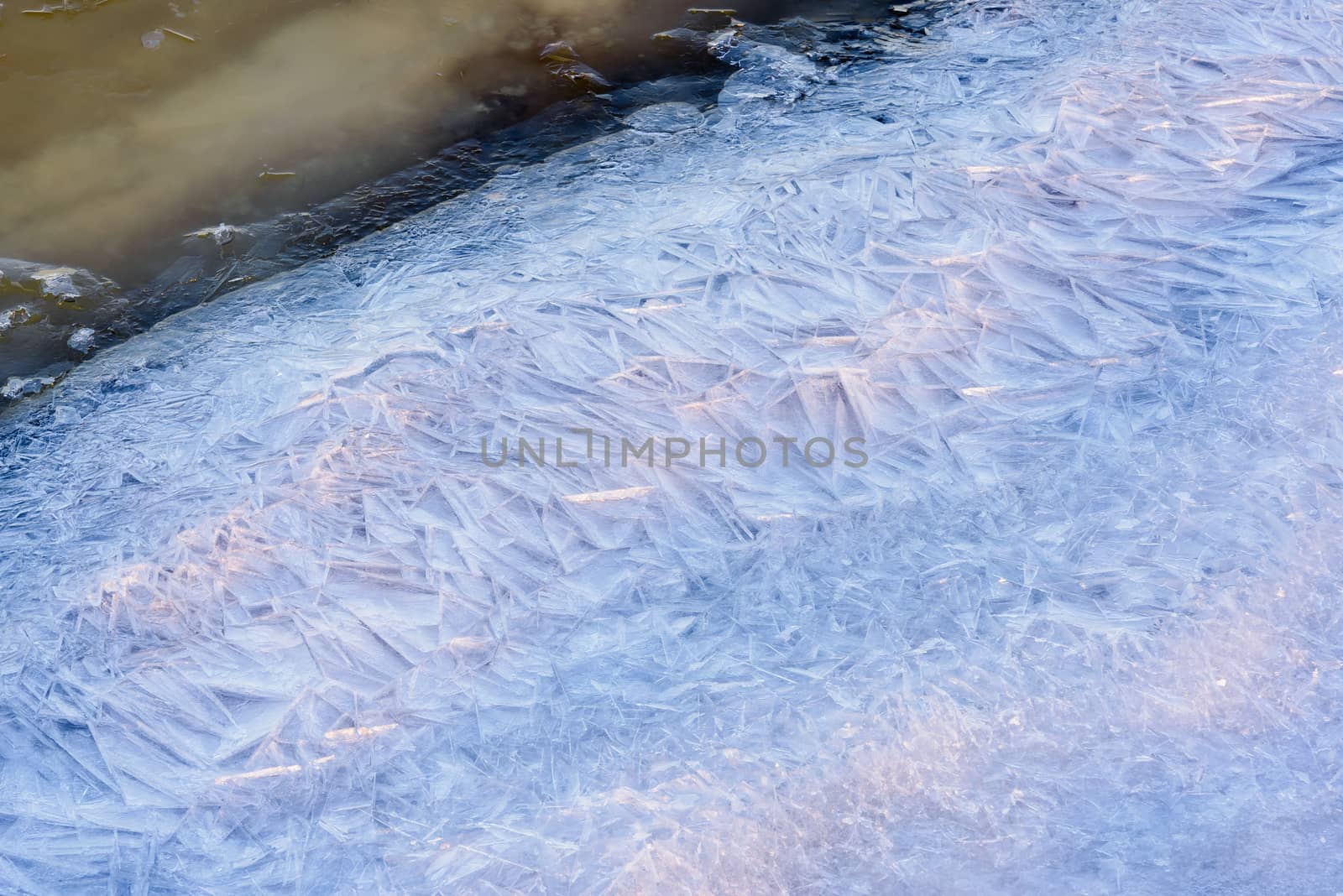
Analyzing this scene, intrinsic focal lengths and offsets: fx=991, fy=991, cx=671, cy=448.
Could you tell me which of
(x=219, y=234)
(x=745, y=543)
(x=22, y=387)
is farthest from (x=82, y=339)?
(x=745, y=543)

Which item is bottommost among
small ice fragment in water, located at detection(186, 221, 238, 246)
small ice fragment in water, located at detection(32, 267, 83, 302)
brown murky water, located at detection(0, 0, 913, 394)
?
small ice fragment in water, located at detection(32, 267, 83, 302)

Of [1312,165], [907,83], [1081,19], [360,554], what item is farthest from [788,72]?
[360,554]

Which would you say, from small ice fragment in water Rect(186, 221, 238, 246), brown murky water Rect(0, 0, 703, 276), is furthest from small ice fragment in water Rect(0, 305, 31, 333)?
small ice fragment in water Rect(186, 221, 238, 246)

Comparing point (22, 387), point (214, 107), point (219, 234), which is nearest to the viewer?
point (22, 387)

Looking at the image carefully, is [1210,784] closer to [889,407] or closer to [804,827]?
[804,827]

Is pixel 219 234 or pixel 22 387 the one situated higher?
pixel 219 234

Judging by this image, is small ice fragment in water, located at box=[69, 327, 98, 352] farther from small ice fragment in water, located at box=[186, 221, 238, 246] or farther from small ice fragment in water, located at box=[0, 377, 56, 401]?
small ice fragment in water, located at box=[186, 221, 238, 246]

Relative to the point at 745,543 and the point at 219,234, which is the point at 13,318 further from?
the point at 745,543

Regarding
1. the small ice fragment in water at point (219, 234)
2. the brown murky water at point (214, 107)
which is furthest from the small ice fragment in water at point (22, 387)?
the small ice fragment in water at point (219, 234)
